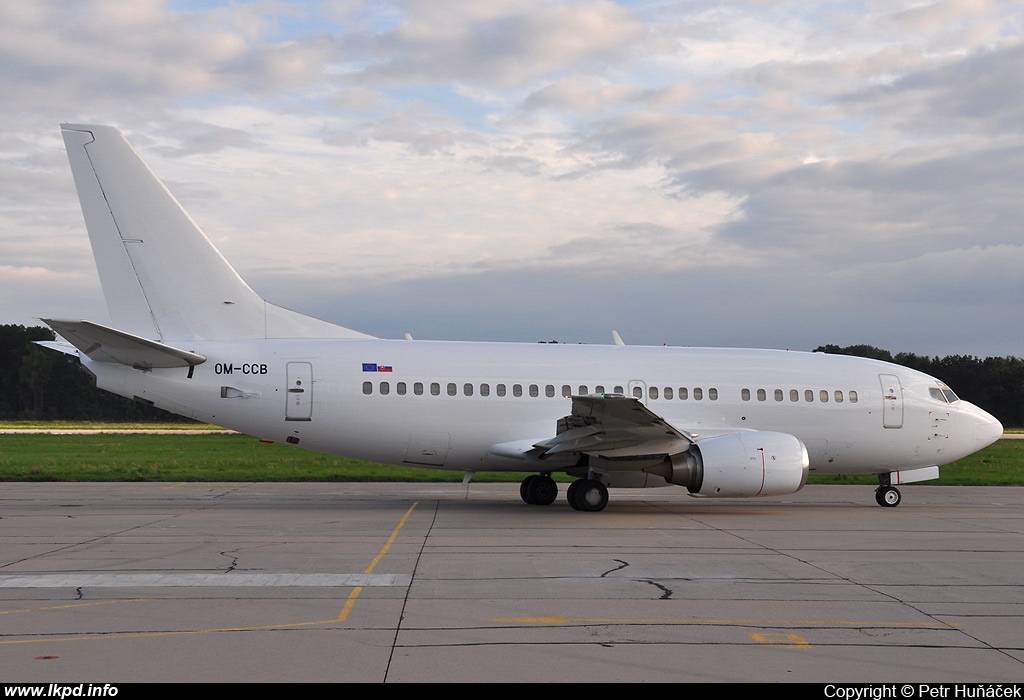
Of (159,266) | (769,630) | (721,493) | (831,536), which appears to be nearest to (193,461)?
(159,266)

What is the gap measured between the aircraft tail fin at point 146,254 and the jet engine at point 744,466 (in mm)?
8797

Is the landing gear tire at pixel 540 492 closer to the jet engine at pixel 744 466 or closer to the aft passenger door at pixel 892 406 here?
the jet engine at pixel 744 466

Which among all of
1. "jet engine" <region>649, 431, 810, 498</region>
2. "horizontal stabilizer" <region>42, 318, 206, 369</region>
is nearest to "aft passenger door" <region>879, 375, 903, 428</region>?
"jet engine" <region>649, 431, 810, 498</region>

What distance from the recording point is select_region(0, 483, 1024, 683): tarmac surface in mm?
6309

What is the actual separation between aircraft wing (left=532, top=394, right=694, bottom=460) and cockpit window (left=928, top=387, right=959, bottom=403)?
6.88 meters

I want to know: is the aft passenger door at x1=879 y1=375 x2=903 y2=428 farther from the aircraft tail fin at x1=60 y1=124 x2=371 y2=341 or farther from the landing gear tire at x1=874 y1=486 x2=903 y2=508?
the aircraft tail fin at x1=60 y1=124 x2=371 y2=341

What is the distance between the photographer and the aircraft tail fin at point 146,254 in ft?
56.9

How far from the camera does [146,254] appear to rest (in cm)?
1764

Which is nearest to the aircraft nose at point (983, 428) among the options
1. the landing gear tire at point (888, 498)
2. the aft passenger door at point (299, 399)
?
the landing gear tire at point (888, 498)

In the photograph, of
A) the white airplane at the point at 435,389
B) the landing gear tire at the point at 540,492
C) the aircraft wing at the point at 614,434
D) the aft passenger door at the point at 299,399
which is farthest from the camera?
the landing gear tire at the point at 540,492

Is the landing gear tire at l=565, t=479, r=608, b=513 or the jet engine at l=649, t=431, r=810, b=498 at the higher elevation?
the jet engine at l=649, t=431, r=810, b=498

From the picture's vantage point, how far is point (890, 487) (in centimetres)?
2020

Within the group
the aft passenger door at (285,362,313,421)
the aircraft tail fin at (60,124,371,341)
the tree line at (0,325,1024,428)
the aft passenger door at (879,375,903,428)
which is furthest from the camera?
the tree line at (0,325,1024,428)

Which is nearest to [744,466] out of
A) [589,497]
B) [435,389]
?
[589,497]
